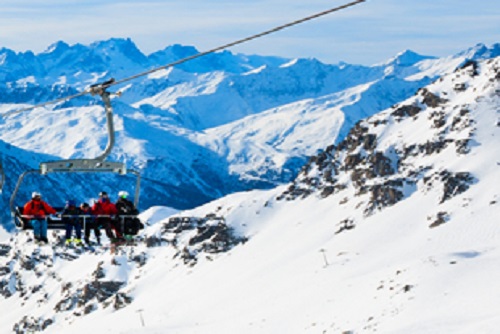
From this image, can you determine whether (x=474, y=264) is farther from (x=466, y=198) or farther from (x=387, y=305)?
(x=466, y=198)

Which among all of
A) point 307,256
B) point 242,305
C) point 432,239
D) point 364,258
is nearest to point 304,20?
point 242,305

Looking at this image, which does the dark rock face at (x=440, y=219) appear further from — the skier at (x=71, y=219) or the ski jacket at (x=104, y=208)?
the ski jacket at (x=104, y=208)

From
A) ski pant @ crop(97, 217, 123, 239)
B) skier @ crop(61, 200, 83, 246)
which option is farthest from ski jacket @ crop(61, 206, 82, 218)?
ski pant @ crop(97, 217, 123, 239)

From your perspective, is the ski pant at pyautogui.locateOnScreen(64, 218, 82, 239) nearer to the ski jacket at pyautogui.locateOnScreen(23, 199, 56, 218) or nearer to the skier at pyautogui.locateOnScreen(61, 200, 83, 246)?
the skier at pyautogui.locateOnScreen(61, 200, 83, 246)

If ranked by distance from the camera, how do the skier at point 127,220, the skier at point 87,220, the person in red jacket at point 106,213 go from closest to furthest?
the skier at point 127,220 < the person in red jacket at point 106,213 < the skier at point 87,220

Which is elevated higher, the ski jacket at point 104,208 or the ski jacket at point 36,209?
the ski jacket at point 36,209

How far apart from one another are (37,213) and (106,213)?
3041 mm

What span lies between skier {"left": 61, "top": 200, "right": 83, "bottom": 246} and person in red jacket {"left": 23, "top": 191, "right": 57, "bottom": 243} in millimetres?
1117

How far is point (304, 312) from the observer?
123875 mm

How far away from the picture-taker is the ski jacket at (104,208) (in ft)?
124

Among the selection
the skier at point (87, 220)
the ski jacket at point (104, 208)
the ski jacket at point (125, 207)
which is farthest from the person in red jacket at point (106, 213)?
the skier at point (87, 220)

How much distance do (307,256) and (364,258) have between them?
26.5m

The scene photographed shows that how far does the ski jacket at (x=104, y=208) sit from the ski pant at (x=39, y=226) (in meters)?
2.28

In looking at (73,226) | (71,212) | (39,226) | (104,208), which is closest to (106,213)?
(104,208)
